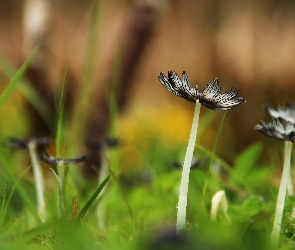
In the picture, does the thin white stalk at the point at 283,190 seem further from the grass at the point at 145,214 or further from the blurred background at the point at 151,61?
the blurred background at the point at 151,61

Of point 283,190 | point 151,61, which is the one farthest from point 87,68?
point 151,61

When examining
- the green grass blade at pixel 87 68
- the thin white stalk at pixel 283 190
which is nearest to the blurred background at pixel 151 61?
the green grass blade at pixel 87 68

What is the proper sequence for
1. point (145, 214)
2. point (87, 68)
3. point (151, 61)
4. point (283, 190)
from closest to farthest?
point (283, 190) < point (145, 214) < point (87, 68) < point (151, 61)

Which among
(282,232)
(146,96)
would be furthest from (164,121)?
(282,232)

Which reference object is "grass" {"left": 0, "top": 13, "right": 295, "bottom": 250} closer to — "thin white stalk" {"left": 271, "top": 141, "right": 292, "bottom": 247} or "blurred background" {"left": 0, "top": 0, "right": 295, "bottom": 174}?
"thin white stalk" {"left": 271, "top": 141, "right": 292, "bottom": 247}

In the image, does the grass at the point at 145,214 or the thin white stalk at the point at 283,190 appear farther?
the thin white stalk at the point at 283,190

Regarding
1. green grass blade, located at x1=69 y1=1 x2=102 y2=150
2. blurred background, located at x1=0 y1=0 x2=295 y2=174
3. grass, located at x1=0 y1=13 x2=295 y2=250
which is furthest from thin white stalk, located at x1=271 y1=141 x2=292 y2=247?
blurred background, located at x1=0 y1=0 x2=295 y2=174

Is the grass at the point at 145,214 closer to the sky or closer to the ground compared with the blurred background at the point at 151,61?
closer to the ground

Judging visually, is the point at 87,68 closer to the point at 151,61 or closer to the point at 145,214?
the point at 145,214
